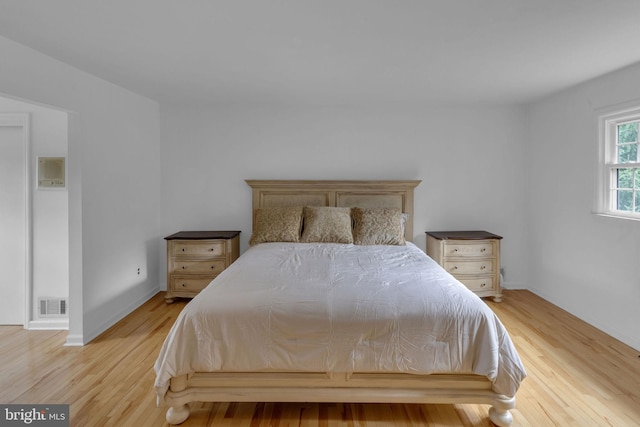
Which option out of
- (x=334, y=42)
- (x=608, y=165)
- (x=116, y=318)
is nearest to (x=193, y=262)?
(x=116, y=318)

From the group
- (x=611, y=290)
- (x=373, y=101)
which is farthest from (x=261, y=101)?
(x=611, y=290)

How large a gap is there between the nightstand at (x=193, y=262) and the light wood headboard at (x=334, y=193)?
650mm

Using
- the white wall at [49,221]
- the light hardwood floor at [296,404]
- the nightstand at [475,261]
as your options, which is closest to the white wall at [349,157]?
the nightstand at [475,261]

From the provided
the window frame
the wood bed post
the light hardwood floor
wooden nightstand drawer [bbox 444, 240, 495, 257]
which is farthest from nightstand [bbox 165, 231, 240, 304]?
the window frame

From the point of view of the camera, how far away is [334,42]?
92.3 inches

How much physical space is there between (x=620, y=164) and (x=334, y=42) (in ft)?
9.05

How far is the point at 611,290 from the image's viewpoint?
10.2 ft

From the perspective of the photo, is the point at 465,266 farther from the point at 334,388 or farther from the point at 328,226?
the point at 334,388

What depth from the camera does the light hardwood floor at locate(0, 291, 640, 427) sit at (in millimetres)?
1984

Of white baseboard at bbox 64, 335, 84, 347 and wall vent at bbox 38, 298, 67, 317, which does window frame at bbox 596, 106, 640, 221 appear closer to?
white baseboard at bbox 64, 335, 84, 347

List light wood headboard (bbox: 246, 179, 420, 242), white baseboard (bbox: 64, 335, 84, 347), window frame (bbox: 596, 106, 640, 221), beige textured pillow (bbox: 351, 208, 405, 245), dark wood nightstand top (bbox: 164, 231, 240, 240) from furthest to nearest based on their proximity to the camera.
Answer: light wood headboard (bbox: 246, 179, 420, 242)
dark wood nightstand top (bbox: 164, 231, 240, 240)
beige textured pillow (bbox: 351, 208, 405, 245)
window frame (bbox: 596, 106, 640, 221)
white baseboard (bbox: 64, 335, 84, 347)

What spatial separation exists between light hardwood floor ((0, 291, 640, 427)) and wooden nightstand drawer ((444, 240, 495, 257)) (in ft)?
2.87

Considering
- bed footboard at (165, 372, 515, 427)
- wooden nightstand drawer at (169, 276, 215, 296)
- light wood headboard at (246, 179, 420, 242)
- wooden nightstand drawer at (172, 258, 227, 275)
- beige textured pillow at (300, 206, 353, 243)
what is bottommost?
bed footboard at (165, 372, 515, 427)

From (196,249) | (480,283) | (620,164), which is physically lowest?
(480,283)
